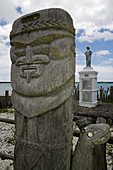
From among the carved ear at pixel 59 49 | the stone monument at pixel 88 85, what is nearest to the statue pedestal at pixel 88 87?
the stone monument at pixel 88 85

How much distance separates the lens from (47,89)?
121 cm

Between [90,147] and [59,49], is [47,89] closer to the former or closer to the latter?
[59,49]

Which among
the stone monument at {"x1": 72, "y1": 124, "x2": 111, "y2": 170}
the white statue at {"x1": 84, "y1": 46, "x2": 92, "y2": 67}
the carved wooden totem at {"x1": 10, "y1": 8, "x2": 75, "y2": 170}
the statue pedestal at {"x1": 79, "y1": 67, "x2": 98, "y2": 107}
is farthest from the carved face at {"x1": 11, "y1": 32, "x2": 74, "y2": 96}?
the white statue at {"x1": 84, "y1": 46, "x2": 92, "y2": 67}

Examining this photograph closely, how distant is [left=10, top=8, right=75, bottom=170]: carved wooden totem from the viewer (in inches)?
48.2

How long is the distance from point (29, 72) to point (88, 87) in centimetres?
700

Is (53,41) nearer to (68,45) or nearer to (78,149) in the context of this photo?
(68,45)

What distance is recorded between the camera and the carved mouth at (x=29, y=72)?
124 cm

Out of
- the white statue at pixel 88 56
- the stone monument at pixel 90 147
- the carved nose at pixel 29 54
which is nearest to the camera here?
the stone monument at pixel 90 147

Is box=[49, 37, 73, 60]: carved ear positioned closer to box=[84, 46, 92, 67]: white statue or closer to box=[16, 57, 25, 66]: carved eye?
box=[16, 57, 25, 66]: carved eye

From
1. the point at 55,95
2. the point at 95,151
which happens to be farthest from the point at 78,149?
the point at 55,95

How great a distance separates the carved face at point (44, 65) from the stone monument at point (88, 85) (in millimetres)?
6661

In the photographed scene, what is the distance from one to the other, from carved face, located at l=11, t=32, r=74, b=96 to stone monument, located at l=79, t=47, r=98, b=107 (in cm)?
666

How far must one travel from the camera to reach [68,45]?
1.28 m

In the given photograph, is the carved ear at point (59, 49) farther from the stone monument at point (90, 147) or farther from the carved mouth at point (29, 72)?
the stone monument at point (90, 147)
